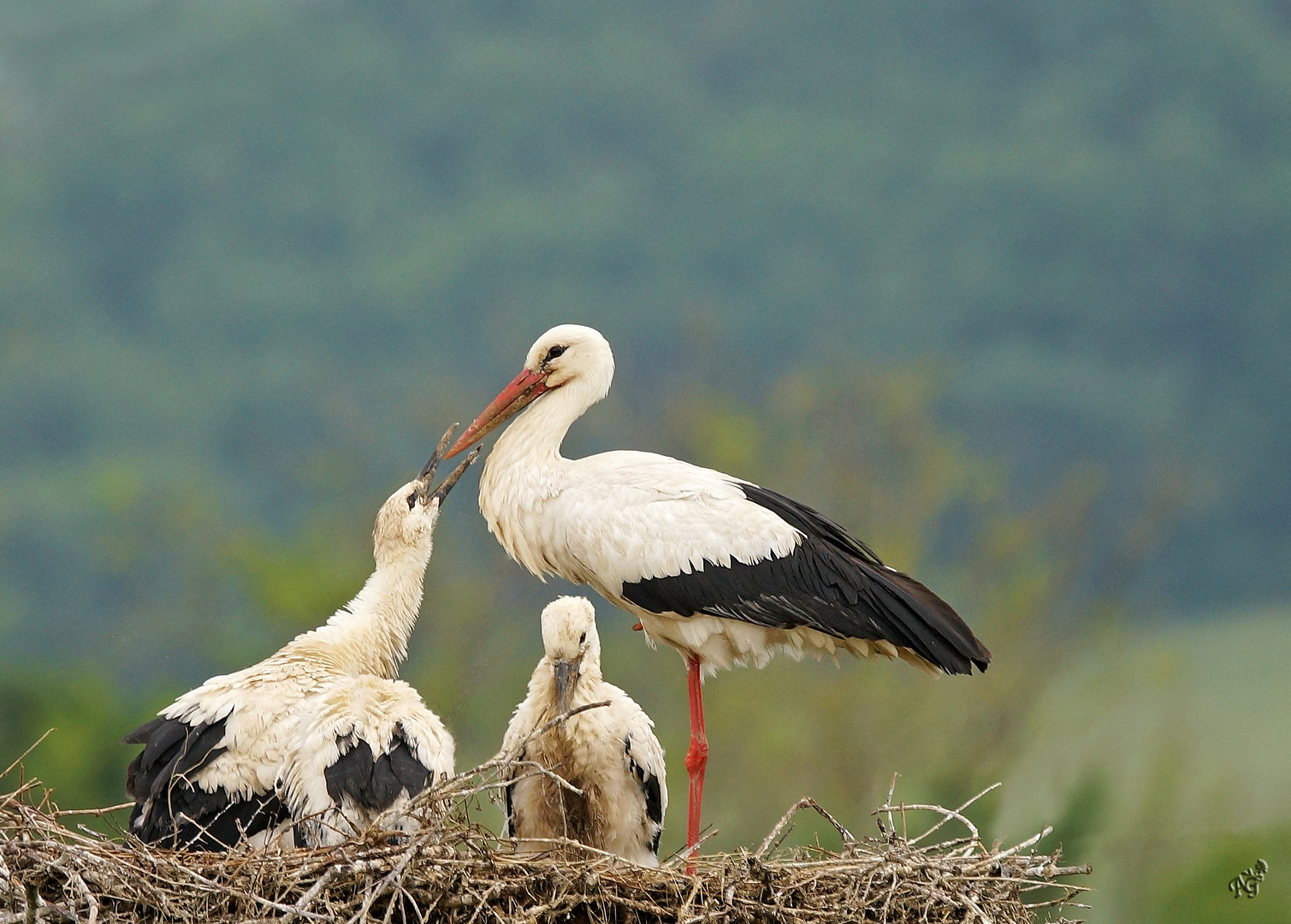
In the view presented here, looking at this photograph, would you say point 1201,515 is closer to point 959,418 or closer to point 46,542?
point 959,418

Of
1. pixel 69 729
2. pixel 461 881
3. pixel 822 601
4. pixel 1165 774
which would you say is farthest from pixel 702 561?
pixel 69 729

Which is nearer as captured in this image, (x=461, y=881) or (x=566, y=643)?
(x=461, y=881)

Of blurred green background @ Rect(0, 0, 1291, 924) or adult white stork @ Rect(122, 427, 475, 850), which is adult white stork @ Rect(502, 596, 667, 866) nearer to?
adult white stork @ Rect(122, 427, 475, 850)

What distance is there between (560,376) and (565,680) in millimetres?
1178

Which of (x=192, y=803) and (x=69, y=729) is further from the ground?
(x=69, y=729)

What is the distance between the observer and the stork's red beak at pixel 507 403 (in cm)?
461

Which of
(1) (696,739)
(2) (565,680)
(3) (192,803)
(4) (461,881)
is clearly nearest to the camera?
(4) (461,881)

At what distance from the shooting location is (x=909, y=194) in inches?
949

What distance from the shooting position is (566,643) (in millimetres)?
3719

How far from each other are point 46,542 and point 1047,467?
11.9m

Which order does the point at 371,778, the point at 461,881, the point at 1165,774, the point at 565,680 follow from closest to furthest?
1. the point at 461,881
2. the point at 371,778
3. the point at 565,680
4. the point at 1165,774

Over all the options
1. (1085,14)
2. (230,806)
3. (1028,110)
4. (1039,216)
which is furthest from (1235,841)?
(1085,14)

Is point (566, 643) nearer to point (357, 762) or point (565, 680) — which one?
point (565, 680)

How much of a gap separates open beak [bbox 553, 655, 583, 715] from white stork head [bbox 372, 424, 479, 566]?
86 cm
